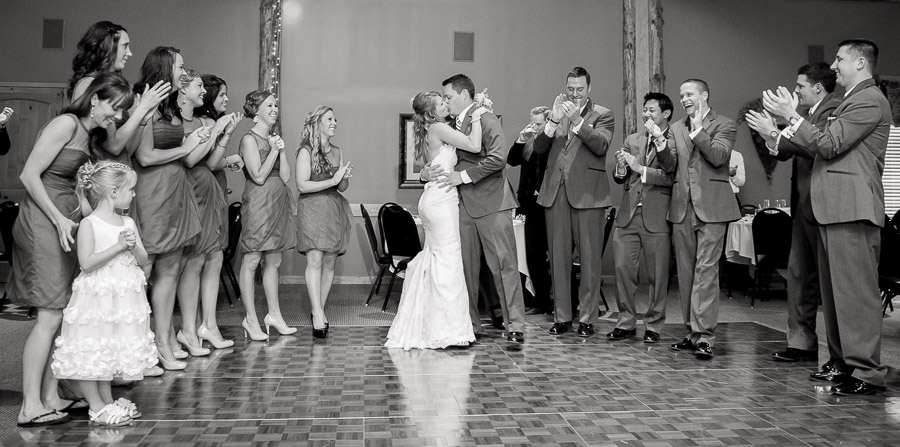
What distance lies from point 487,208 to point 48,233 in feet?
8.72

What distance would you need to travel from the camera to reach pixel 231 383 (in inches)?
144

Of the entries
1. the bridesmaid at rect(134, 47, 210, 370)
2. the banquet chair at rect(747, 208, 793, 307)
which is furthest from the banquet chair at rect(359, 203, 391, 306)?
the banquet chair at rect(747, 208, 793, 307)

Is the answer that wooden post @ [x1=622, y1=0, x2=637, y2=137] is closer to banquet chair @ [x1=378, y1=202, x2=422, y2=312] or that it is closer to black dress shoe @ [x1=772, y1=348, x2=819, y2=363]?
banquet chair @ [x1=378, y1=202, x2=422, y2=312]

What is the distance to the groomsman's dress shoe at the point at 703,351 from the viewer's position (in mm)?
4328

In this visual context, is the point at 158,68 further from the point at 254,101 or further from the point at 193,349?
the point at 193,349

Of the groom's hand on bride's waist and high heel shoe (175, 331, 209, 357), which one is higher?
the groom's hand on bride's waist

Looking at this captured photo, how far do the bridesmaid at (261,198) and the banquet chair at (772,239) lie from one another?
181 inches

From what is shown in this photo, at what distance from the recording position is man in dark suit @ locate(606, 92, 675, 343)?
4.77 meters

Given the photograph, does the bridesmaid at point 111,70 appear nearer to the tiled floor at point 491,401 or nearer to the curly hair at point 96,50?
the curly hair at point 96,50

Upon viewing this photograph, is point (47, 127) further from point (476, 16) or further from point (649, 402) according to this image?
point (476, 16)

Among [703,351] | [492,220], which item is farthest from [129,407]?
[703,351]

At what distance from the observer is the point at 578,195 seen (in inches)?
193

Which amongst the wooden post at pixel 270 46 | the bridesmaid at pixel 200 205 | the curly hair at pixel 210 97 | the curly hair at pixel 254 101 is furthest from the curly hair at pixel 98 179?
the wooden post at pixel 270 46

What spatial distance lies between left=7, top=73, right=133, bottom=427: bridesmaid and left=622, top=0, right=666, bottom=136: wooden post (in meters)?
6.76
